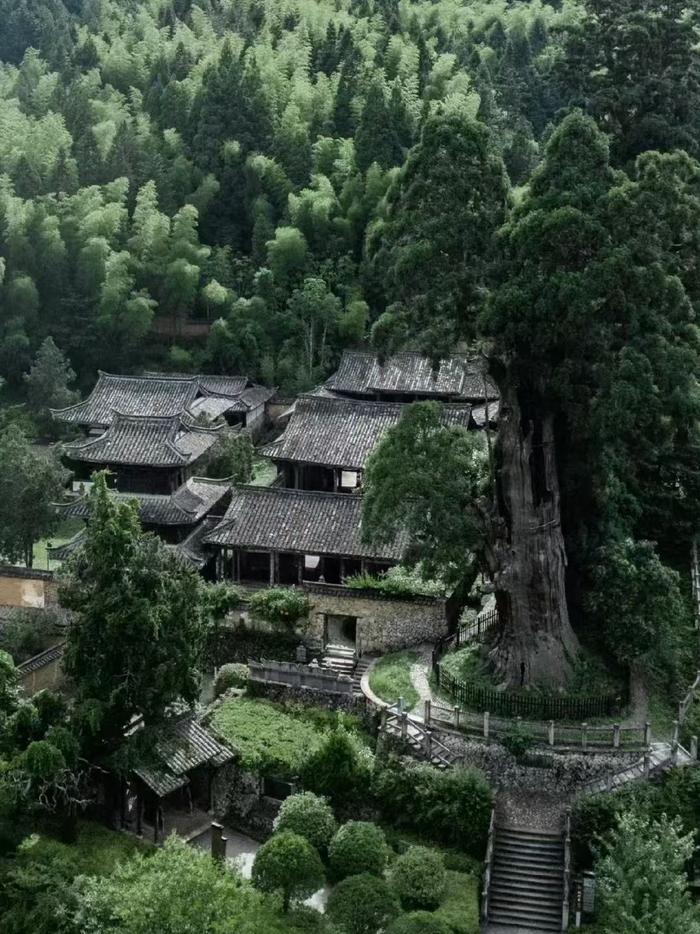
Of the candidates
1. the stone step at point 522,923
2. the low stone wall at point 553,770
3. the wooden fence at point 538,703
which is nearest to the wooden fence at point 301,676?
the wooden fence at point 538,703

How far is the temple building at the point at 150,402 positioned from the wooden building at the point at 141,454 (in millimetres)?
4076

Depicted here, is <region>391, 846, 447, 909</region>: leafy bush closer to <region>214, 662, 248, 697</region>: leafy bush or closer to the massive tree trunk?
the massive tree trunk

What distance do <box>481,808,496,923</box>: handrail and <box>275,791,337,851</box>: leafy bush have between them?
108 inches

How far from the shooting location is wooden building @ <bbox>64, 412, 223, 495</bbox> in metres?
38.0

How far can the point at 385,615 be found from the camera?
30.5 m

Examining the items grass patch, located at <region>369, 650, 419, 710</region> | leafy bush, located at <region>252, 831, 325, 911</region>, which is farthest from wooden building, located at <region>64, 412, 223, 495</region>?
leafy bush, located at <region>252, 831, 325, 911</region>

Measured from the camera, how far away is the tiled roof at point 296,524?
32.3 meters

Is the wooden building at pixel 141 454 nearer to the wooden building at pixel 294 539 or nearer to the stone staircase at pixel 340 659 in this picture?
the wooden building at pixel 294 539

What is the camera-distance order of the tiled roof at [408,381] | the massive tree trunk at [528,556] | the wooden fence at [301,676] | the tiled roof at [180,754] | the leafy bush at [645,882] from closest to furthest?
the leafy bush at [645,882]
the tiled roof at [180,754]
the massive tree trunk at [528,556]
the wooden fence at [301,676]
the tiled roof at [408,381]

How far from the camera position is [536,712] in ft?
85.0

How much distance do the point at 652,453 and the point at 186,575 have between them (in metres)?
10.3

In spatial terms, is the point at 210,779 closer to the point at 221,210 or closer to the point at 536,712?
the point at 536,712

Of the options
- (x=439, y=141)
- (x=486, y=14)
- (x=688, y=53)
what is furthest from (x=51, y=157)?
(x=439, y=141)

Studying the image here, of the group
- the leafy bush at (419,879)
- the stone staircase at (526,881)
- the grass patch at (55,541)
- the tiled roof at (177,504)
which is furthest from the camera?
the grass patch at (55,541)
